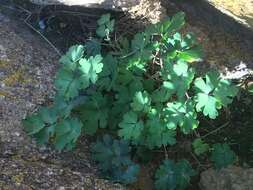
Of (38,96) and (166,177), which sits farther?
(38,96)

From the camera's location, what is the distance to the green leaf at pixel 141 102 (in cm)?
215

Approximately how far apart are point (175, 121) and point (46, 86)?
0.64 meters

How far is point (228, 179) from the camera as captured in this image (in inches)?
85.6

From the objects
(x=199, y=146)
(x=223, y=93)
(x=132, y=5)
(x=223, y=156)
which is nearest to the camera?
(x=223, y=93)

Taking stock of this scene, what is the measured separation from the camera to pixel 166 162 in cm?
217

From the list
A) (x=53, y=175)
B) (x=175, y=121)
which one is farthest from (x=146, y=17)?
(x=53, y=175)

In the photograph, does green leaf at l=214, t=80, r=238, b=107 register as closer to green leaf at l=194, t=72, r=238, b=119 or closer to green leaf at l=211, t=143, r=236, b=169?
green leaf at l=194, t=72, r=238, b=119

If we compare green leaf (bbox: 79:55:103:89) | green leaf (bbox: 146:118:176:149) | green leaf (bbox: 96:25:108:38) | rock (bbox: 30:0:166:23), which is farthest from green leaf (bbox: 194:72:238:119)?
rock (bbox: 30:0:166:23)

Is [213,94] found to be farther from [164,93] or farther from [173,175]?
[173,175]

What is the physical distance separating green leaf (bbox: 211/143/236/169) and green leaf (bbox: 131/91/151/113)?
319mm

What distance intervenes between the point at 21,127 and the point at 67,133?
213 millimetres

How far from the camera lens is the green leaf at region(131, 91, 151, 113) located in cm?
215

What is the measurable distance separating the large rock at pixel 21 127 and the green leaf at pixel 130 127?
0.18 metres

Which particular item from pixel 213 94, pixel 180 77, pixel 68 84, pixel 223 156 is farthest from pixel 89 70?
pixel 223 156
